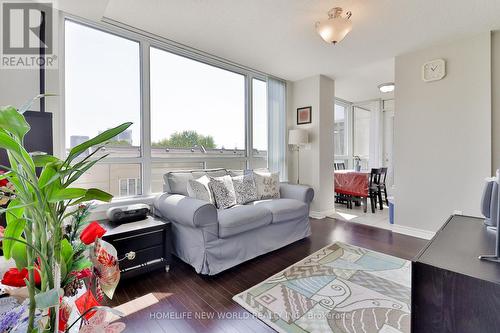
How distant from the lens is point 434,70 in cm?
316

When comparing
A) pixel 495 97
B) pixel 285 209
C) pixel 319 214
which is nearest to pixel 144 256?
pixel 285 209

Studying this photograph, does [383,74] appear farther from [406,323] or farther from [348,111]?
[406,323]

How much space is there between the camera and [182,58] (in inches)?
129

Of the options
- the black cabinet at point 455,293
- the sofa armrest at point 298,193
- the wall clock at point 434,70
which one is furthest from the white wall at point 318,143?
the black cabinet at point 455,293

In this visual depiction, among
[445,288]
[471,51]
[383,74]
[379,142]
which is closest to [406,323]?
→ [445,288]

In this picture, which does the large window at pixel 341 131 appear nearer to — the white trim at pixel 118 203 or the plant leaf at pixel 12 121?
the white trim at pixel 118 203

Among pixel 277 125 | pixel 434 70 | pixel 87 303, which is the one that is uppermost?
pixel 434 70

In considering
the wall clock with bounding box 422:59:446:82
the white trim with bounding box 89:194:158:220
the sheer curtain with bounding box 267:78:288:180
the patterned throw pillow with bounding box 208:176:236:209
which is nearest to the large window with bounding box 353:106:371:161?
the sheer curtain with bounding box 267:78:288:180

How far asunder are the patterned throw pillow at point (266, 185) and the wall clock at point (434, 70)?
246 cm

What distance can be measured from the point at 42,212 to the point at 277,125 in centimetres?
417

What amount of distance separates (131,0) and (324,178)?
3.71 meters

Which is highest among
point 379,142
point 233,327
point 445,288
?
point 379,142

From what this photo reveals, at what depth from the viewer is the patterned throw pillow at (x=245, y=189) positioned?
2.94 m

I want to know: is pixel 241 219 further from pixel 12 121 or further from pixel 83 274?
pixel 12 121
